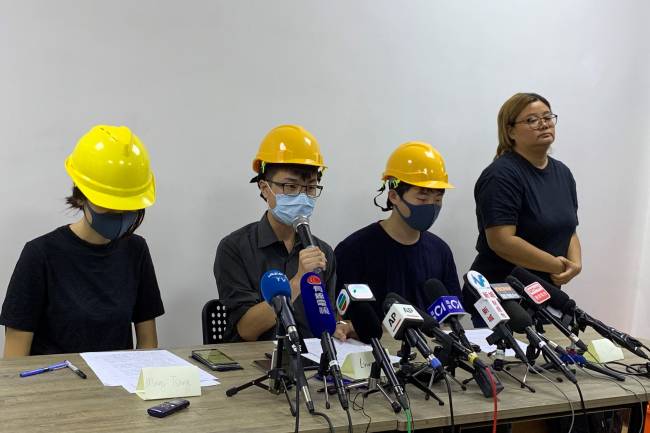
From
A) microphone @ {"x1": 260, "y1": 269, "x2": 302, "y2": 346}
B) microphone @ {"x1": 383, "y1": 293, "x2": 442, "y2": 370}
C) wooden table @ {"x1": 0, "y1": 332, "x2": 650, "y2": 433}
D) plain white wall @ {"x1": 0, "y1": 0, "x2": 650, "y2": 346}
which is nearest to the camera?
wooden table @ {"x1": 0, "y1": 332, "x2": 650, "y2": 433}

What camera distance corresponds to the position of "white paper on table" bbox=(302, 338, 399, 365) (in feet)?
6.86

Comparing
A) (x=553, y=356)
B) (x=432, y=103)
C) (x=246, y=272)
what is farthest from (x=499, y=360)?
(x=432, y=103)

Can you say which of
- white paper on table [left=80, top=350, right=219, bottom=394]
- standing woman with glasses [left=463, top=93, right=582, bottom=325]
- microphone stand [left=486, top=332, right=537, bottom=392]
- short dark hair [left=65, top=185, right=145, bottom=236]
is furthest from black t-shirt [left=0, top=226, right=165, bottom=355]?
standing woman with glasses [left=463, top=93, right=582, bottom=325]

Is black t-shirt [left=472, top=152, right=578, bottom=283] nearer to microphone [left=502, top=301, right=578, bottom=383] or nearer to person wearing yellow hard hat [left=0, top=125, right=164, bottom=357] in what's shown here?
microphone [left=502, top=301, right=578, bottom=383]

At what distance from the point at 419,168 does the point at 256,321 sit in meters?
1.11

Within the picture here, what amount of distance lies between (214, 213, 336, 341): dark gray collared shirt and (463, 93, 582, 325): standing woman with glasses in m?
0.91

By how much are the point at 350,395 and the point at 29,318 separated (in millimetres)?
1031

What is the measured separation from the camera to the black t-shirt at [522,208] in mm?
3098

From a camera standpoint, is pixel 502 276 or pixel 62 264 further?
pixel 502 276

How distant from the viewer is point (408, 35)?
3.69m

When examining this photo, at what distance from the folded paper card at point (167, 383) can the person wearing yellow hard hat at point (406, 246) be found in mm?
1233

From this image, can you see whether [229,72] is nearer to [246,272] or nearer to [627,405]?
[246,272]

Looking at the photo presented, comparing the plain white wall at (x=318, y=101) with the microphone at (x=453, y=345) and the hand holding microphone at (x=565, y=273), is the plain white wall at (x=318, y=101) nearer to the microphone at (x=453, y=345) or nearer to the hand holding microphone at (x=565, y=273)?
the hand holding microphone at (x=565, y=273)

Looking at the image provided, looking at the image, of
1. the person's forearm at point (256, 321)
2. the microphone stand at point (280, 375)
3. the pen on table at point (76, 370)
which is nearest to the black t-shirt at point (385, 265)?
the person's forearm at point (256, 321)
